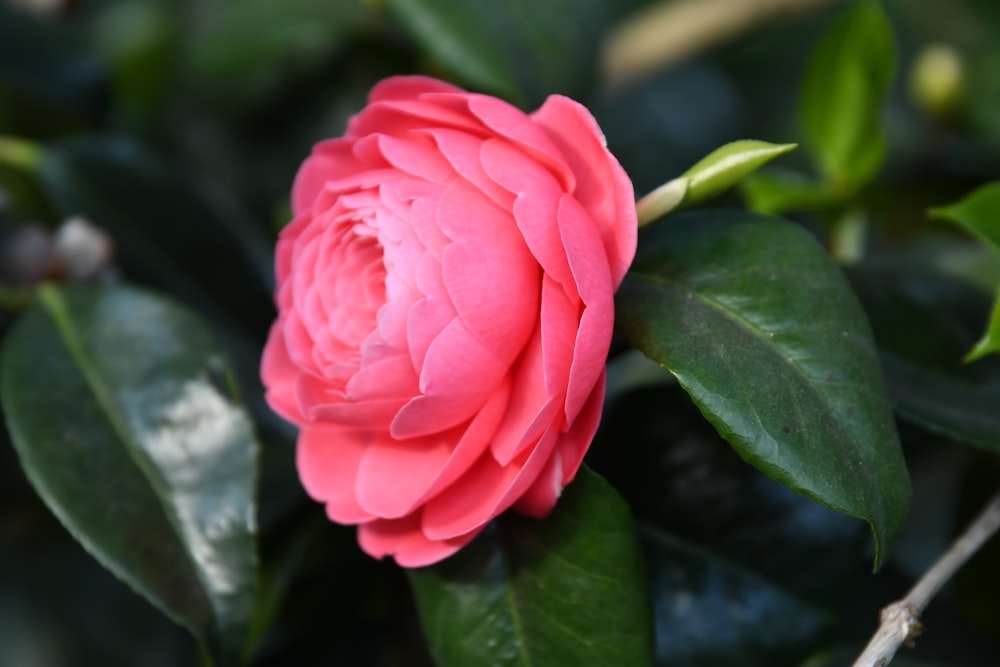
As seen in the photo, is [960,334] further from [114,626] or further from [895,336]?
[114,626]

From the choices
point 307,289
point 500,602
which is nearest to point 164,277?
point 307,289

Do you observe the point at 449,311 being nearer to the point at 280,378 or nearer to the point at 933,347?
the point at 280,378

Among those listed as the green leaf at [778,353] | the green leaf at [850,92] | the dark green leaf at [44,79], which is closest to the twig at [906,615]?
the green leaf at [778,353]

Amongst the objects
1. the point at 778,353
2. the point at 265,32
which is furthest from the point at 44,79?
the point at 778,353

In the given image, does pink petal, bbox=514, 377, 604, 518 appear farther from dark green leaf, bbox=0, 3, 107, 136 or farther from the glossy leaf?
dark green leaf, bbox=0, 3, 107, 136

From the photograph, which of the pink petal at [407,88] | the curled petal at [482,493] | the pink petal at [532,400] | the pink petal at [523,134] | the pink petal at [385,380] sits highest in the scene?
the pink petal at [407,88]

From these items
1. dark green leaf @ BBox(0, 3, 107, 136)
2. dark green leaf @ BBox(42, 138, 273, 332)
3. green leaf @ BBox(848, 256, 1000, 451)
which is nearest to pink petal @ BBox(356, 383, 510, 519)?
green leaf @ BBox(848, 256, 1000, 451)

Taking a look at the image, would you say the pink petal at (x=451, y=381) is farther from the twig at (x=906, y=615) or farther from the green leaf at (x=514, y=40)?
the green leaf at (x=514, y=40)
